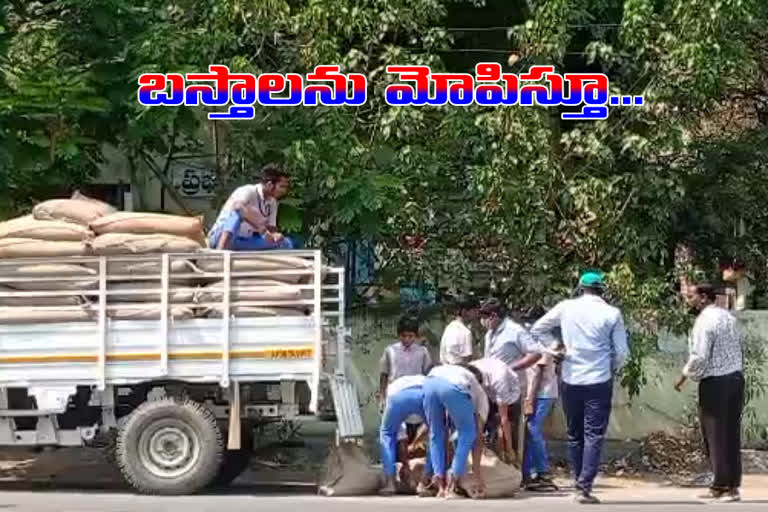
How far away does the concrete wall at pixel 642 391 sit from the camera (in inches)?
548

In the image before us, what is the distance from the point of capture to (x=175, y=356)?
10438 mm

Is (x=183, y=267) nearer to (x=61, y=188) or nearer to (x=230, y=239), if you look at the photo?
(x=230, y=239)

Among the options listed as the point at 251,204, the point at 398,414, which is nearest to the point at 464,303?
the point at 398,414

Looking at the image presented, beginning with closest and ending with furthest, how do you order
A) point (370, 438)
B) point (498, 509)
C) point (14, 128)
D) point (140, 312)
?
point (498, 509), point (140, 312), point (14, 128), point (370, 438)

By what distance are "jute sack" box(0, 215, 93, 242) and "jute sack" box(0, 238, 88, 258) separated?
46mm

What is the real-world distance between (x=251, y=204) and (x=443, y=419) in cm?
259

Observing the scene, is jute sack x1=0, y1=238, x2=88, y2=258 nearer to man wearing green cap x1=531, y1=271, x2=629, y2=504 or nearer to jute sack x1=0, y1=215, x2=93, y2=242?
jute sack x1=0, y1=215, x2=93, y2=242

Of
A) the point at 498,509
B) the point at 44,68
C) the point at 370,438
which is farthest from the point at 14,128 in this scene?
the point at 498,509

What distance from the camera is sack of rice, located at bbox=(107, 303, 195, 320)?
10.4 m

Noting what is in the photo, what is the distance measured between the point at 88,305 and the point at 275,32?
13.4 ft

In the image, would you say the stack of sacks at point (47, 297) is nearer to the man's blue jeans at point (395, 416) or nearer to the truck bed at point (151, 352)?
the truck bed at point (151, 352)

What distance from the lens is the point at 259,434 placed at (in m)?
12.8

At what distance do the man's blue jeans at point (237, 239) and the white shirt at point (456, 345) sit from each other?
5.53 ft

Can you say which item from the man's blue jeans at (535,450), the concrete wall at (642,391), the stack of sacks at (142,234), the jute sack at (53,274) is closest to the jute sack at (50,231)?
the stack of sacks at (142,234)
